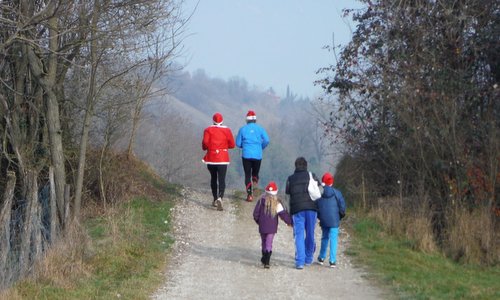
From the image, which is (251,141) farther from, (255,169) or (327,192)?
(327,192)

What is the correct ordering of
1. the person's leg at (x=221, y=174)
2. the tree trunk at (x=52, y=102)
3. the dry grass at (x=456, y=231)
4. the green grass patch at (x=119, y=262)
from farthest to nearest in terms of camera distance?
the person's leg at (x=221, y=174), the dry grass at (x=456, y=231), the tree trunk at (x=52, y=102), the green grass patch at (x=119, y=262)

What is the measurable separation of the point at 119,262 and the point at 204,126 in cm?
8815

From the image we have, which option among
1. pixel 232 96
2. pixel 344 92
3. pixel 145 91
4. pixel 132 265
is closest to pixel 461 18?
pixel 344 92

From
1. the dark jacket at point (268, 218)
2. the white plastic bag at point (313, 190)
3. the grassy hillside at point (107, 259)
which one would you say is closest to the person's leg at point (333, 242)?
the white plastic bag at point (313, 190)

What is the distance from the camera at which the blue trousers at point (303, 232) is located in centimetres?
1289

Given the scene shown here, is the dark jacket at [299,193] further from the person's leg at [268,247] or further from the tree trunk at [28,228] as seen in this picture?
the tree trunk at [28,228]

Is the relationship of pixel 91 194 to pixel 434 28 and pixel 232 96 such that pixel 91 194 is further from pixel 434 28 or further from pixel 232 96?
pixel 232 96

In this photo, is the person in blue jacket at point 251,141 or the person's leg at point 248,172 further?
the person's leg at point 248,172

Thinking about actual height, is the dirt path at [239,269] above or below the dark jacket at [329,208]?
below

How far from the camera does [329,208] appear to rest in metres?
13.1

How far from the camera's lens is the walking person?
41.9 ft

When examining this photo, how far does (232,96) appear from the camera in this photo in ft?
495

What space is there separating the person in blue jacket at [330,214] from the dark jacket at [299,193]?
17 cm

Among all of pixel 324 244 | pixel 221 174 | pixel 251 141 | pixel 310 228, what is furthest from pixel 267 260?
pixel 251 141
